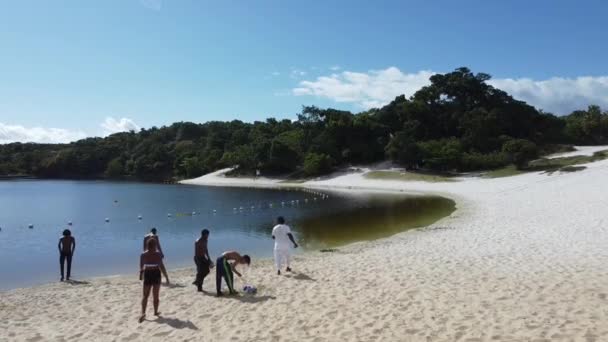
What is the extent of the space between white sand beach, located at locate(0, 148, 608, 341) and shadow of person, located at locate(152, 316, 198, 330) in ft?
0.09

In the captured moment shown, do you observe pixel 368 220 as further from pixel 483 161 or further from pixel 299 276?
pixel 483 161

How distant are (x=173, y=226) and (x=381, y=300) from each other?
26637 millimetres

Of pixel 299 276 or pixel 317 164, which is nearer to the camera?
pixel 299 276

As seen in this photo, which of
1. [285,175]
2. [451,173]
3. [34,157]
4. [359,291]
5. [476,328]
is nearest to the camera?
[476,328]

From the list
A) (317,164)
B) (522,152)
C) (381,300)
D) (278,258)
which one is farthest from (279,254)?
(317,164)

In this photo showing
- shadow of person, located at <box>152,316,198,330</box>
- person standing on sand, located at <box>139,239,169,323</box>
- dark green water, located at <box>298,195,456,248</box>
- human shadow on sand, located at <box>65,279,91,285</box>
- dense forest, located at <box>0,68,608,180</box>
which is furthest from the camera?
dense forest, located at <box>0,68,608,180</box>

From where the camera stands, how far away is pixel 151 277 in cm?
1093

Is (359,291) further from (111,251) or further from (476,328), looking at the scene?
(111,251)

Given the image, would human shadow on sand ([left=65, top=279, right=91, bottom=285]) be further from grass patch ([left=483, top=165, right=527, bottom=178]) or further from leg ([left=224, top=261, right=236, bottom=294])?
grass patch ([left=483, top=165, right=527, bottom=178])

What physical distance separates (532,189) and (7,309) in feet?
144

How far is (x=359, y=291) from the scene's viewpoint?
1225cm

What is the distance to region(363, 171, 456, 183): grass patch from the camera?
6738cm

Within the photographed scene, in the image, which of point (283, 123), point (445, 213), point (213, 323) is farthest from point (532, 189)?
point (283, 123)

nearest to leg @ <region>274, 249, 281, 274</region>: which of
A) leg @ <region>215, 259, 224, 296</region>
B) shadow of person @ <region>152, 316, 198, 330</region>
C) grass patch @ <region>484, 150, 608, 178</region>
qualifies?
leg @ <region>215, 259, 224, 296</region>
